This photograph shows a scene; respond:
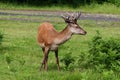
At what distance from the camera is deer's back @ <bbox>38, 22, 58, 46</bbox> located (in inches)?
447

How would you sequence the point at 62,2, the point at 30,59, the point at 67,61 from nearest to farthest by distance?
the point at 67,61 → the point at 30,59 → the point at 62,2

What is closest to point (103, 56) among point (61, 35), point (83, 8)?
point (61, 35)

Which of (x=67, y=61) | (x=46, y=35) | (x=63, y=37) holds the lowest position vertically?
(x=67, y=61)

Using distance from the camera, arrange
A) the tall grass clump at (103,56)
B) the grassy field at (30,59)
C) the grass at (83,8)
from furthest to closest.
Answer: the grass at (83,8), the tall grass clump at (103,56), the grassy field at (30,59)

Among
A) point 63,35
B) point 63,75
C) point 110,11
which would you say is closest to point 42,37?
point 63,35

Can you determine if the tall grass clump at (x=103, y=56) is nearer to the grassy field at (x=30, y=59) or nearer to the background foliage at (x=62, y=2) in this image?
the grassy field at (x=30, y=59)

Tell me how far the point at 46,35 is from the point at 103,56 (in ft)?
5.40

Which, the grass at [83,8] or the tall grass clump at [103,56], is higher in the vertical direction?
the tall grass clump at [103,56]

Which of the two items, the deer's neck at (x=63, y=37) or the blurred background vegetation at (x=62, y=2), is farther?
the blurred background vegetation at (x=62, y=2)

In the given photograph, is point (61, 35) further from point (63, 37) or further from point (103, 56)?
point (103, 56)

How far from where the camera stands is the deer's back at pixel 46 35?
11363mm

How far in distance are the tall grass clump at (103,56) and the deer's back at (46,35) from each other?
1.15 meters

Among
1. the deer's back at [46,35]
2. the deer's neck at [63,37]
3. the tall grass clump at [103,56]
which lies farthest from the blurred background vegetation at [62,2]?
the deer's neck at [63,37]

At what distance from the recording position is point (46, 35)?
11.6m
